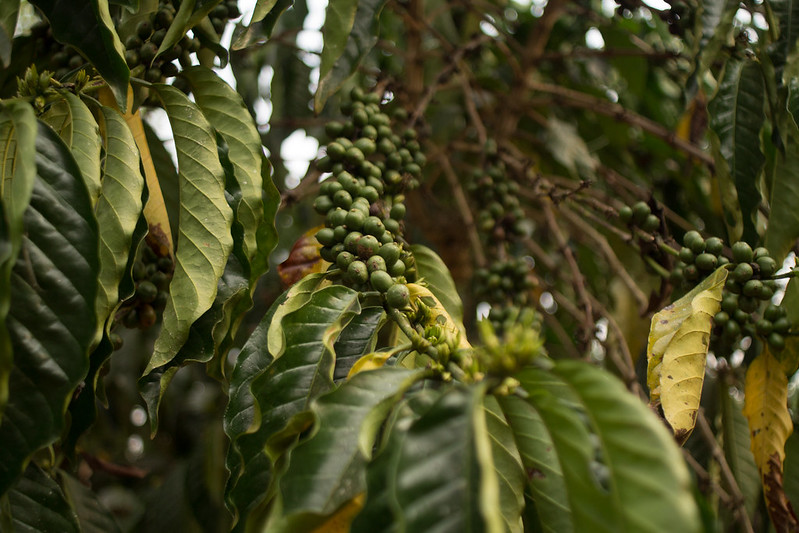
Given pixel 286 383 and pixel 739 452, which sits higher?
pixel 286 383

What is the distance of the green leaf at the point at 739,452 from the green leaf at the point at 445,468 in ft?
2.88

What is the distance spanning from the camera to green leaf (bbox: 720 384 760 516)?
1138mm

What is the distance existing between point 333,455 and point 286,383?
158 millimetres

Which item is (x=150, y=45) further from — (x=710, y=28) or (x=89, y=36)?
(x=710, y=28)

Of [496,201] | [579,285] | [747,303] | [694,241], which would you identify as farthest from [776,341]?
[496,201]

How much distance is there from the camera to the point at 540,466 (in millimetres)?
684

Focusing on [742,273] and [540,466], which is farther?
[742,273]

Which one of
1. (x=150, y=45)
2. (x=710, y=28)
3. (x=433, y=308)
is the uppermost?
(x=710, y=28)

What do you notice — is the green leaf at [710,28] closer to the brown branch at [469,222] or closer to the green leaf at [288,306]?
the brown branch at [469,222]

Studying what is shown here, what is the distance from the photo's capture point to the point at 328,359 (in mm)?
709

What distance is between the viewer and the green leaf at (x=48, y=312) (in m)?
0.60

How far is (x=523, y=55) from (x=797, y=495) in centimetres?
122

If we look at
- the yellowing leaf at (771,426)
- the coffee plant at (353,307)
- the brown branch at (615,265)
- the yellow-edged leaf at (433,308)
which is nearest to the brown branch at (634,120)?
the coffee plant at (353,307)

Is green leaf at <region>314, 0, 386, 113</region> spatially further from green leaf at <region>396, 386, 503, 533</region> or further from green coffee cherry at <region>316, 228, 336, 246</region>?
green leaf at <region>396, 386, 503, 533</region>
